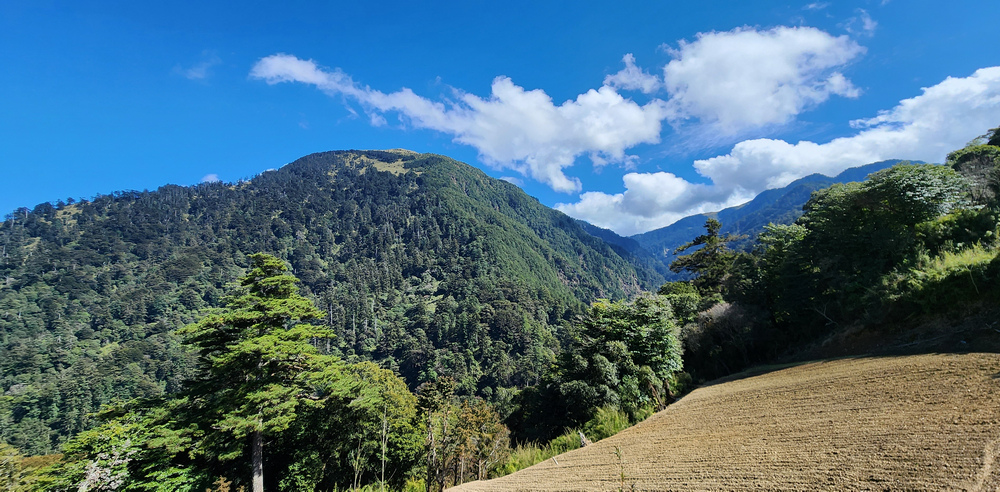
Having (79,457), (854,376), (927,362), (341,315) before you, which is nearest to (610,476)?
(854,376)

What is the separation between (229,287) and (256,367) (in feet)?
90.1

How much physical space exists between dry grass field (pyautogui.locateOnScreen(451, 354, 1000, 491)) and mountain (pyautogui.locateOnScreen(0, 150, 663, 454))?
91.5 ft

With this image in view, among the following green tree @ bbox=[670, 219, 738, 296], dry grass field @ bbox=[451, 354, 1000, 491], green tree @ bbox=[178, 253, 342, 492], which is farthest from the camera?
green tree @ bbox=[670, 219, 738, 296]

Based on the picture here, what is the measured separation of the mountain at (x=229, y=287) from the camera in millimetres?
76812

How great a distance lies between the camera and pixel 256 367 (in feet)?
47.8

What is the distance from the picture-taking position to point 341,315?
372 ft

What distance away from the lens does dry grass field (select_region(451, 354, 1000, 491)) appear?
435cm

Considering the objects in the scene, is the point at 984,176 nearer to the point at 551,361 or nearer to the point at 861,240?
the point at 861,240

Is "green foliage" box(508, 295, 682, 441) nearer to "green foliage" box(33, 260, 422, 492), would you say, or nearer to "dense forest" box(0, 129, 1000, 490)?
"dense forest" box(0, 129, 1000, 490)

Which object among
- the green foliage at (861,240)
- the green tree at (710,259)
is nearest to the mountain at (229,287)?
the green tree at (710,259)

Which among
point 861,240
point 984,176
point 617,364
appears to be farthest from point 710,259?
point 617,364

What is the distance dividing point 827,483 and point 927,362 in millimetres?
6478

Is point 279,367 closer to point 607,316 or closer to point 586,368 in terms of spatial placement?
point 586,368

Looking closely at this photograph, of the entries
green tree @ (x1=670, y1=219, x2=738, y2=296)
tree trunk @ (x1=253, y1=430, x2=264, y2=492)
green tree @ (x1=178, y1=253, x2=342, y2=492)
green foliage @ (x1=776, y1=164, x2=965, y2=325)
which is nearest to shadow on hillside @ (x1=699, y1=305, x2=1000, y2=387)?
green foliage @ (x1=776, y1=164, x2=965, y2=325)
